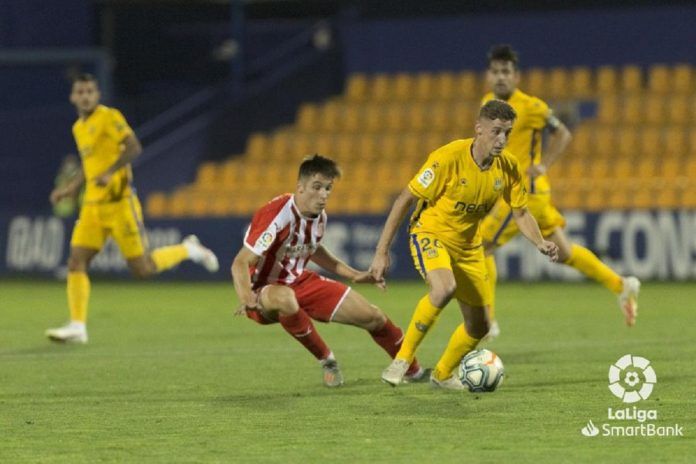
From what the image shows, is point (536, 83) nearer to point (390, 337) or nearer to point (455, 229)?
point (390, 337)

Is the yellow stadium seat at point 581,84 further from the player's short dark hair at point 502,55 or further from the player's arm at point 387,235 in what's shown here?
the player's arm at point 387,235

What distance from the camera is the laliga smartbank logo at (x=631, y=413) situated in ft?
21.1

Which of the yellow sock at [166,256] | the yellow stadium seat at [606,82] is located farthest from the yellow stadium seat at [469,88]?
the yellow sock at [166,256]

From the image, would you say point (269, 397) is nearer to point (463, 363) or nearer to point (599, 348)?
point (463, 363)

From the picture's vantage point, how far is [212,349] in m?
10.9

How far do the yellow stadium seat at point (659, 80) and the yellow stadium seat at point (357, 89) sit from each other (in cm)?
455

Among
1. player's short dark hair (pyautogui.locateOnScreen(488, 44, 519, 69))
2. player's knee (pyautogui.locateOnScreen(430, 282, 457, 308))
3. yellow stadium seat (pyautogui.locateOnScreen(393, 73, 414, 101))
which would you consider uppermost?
player's short dark hair (pyautogui.locateOnScreen(488, 44, 519, 69))

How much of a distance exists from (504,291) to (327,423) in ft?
34.7

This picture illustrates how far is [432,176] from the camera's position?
26.3ft

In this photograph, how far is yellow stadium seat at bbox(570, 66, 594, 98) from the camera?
22.3 m

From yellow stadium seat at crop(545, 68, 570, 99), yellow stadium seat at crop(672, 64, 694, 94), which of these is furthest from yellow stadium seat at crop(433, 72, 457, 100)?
yellow stadium seat at crop(672, 64, 694, 94)

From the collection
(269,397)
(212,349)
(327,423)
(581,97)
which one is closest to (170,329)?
(212,349)

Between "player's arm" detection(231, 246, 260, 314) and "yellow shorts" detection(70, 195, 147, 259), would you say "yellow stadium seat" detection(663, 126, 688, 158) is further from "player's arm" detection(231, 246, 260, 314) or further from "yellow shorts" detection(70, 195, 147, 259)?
"player's arm" detection(231, 246, 260, 314)

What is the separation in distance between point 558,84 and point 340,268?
14.8 metres
